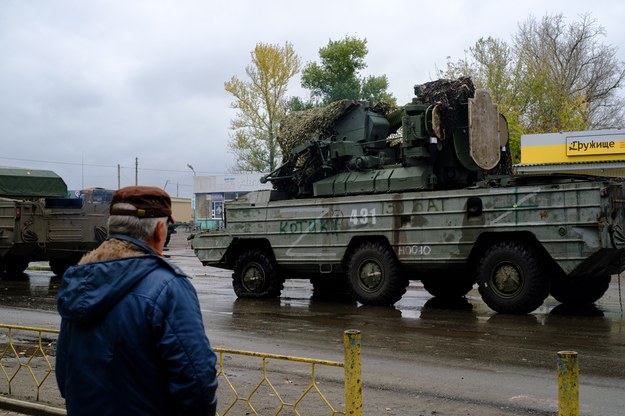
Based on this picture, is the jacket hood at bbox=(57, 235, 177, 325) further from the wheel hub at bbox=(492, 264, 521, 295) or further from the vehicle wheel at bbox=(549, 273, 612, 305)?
the vehicle wheel at bbox=(549, 273, 612, 305)

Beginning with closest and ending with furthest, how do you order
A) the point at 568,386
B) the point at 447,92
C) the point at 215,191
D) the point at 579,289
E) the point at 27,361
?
the point at 568,386 < the point at 27,361 < the point at 579,289 < the point at 447,92 < the point at 215,191

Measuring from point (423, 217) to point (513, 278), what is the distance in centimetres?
174

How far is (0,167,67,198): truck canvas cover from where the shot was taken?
2028 centimetres

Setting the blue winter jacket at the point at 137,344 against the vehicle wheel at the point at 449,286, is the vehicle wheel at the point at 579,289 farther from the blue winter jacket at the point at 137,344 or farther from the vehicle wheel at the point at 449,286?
the blue winter jacket at the point at 137,344

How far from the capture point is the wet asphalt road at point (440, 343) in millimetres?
6500

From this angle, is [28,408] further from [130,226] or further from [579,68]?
[579,68]

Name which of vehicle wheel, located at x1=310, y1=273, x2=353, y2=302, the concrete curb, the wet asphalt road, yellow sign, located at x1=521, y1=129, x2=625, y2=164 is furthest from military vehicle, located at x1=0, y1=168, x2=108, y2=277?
yellow sign, located at x1=521, y1=129, x2=625, y2=164

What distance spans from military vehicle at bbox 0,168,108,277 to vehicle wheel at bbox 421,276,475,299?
8.64m

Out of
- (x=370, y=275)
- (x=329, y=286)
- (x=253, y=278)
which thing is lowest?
(x=329, y=286)

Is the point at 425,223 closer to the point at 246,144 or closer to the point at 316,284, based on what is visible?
the point at 316,284

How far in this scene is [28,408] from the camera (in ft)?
20.3

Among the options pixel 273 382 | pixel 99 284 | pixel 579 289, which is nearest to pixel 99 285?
pixel 99 284

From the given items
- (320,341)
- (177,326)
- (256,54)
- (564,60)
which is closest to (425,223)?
(320,341)

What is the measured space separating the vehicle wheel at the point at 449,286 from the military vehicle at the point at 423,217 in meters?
0.03
